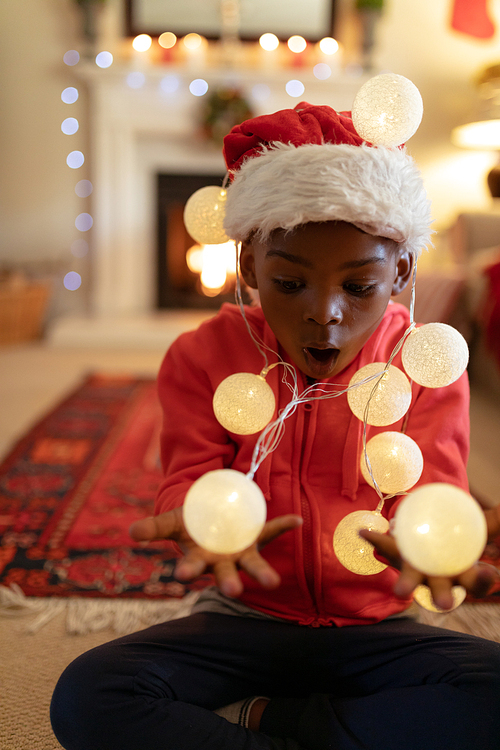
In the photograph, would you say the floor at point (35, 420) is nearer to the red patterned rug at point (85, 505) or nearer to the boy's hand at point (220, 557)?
the red patterned rug at point (85, 505)

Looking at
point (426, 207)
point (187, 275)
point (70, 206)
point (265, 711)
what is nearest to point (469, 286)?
point (426, 207)

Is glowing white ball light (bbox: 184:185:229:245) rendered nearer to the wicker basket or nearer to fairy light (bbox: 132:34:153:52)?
the wicker basket

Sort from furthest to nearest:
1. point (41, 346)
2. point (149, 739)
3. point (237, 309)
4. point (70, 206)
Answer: point (70, 206) < point (41, 346) < point (237, 309) < point (149, 739)

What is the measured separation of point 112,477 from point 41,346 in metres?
1.95

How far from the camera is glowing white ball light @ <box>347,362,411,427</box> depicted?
620mm

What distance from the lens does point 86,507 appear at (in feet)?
4.23

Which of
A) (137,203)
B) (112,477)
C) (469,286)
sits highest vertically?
(137,203)

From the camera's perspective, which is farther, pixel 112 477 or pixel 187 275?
pixel 187 275

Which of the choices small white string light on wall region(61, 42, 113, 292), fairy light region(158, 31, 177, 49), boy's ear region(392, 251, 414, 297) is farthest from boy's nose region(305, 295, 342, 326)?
fairy light region(158, 31, 177, 49)

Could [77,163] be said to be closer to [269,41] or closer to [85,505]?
[269,41]

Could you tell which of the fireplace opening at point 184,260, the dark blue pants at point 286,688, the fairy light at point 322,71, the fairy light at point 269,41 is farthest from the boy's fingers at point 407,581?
the fairy light at point 269,41

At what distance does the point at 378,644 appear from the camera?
2.23 ft

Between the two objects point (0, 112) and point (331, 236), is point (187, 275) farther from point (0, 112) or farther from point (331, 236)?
point (331, 236)

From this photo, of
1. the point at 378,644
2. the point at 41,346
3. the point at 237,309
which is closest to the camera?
the point at 378,644
